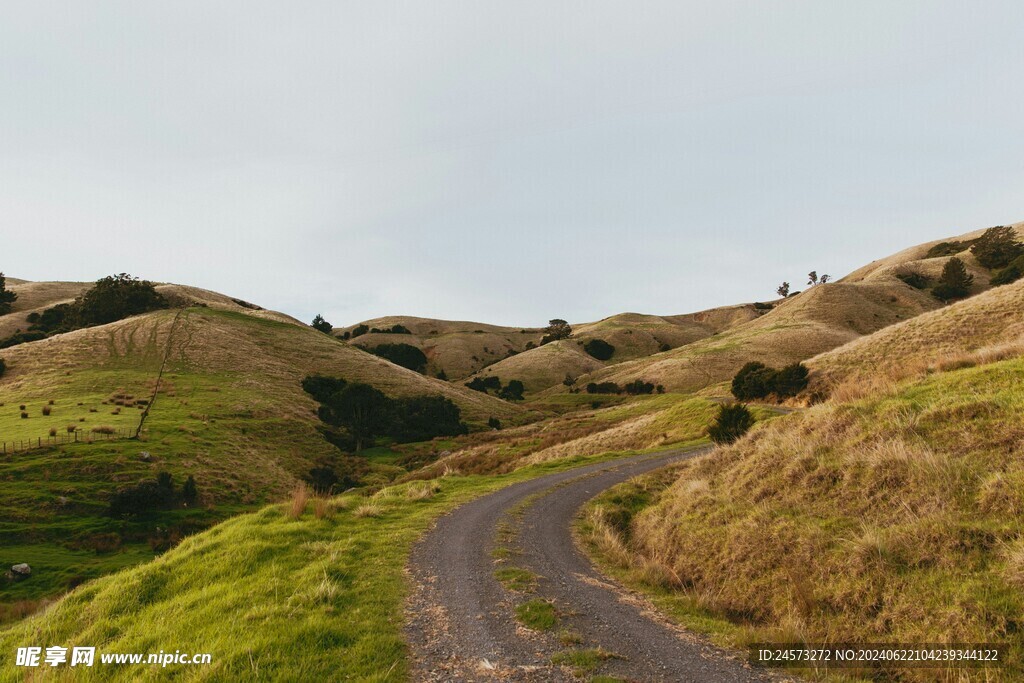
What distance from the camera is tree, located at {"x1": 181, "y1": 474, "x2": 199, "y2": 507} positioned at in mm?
35125

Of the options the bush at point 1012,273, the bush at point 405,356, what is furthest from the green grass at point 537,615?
the bush at point 405,356

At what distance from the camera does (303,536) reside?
12750 millimetres

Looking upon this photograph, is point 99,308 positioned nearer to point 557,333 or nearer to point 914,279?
point 557,333

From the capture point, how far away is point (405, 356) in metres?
128

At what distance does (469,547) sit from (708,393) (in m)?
41.6

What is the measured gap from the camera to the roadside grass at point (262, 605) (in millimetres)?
6773

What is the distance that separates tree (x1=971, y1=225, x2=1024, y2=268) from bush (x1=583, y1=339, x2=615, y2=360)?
8203 cm

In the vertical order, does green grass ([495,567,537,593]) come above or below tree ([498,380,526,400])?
below

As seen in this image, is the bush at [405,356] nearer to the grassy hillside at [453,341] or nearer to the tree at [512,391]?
the grassy hillside at [453,341]

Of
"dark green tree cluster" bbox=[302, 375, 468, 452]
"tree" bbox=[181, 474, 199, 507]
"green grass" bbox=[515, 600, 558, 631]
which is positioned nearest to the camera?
"green grass" bbox=[515, 600, 558, 631]

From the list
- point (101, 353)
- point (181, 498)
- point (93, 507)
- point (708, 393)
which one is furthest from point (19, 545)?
point (708, 393)

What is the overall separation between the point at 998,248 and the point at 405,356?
136 metres

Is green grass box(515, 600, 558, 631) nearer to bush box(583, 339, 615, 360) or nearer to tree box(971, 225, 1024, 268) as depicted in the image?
bush box(583, 339, 615, 360)

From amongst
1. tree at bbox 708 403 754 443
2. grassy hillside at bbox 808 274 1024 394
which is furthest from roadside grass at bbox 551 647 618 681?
grassy hillside at bbox 808 274 1024 394
